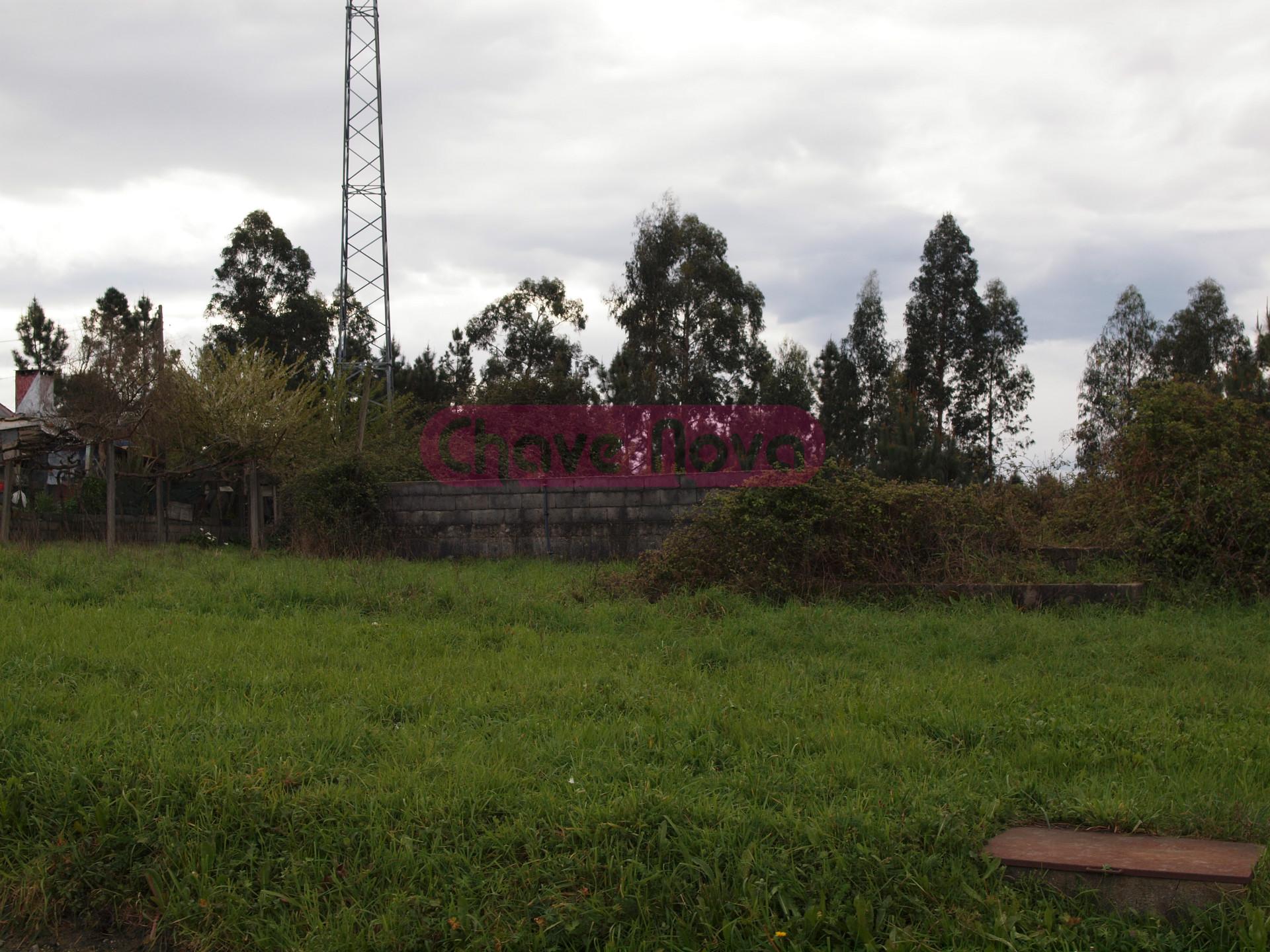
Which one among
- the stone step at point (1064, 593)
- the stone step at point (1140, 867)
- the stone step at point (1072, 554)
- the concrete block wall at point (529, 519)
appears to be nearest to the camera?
the stone step at point (1140, 867)

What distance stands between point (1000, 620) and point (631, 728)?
3.51 metres

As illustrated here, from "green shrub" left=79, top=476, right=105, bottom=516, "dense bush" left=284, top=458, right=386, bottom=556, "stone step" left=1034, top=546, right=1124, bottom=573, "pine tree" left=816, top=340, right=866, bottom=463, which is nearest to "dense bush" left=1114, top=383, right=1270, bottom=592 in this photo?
"stone step" left=1034, top=546, right=1124, bottom=573

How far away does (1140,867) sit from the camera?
261 cm

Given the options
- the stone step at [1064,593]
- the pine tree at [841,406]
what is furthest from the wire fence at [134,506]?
the pine tree at [841,406]

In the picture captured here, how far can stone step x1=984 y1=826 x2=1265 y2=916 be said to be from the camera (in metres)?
2.58

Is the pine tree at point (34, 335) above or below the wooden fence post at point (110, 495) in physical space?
above

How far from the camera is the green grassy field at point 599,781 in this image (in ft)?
8.79

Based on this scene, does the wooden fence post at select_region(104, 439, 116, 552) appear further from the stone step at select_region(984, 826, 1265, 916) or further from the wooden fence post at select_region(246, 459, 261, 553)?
the stone step at select_region(984, 826, 1265, 916)

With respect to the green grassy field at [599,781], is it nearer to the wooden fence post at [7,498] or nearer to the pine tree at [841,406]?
the wooden fence post at [7,498]

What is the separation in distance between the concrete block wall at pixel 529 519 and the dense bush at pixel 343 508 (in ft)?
0.65

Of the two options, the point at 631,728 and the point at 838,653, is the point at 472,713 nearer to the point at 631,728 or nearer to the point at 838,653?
the point at 631,728

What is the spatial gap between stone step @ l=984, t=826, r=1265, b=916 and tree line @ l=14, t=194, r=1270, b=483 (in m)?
14.6

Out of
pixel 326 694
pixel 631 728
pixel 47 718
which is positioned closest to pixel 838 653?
pixel 631 728

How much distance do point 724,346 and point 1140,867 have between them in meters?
19.2
